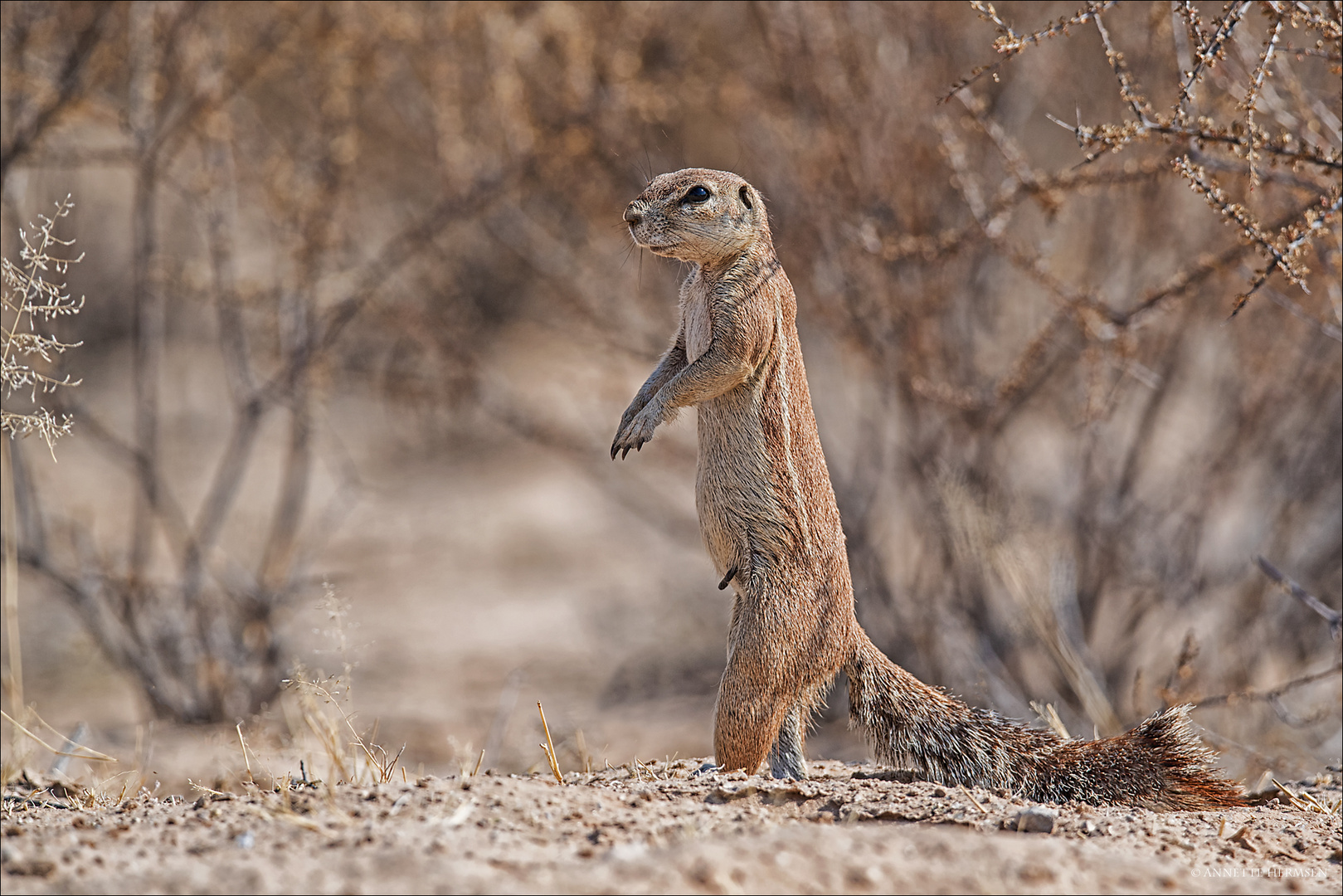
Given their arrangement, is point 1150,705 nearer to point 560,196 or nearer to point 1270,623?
point 1270,623

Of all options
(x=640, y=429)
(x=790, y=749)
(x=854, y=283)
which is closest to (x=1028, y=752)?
(x=790, y=749)

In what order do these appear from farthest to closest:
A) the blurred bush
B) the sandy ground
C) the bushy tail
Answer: the blurred bush
the bushy tail
the sandy ground

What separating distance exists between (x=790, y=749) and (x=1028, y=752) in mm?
696

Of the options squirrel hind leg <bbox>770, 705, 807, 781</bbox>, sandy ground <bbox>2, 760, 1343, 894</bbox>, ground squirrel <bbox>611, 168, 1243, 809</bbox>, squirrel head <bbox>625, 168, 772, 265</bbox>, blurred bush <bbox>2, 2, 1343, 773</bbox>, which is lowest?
sandy ground <bbox>2, 760, 1343, 894</bbox>

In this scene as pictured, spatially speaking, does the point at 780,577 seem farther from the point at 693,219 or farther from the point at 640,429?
the point at 693,219

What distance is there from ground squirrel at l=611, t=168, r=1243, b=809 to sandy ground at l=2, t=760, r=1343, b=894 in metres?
0.16

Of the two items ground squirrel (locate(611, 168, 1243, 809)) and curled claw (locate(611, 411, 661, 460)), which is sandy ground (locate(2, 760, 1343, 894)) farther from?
curled claw (locate(611, 411, 661, 460))

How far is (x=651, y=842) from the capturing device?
9.10 ft

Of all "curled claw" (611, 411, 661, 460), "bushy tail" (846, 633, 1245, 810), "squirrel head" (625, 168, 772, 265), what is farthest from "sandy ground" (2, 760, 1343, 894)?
"squirrel head" (625, 168, 772, 265)

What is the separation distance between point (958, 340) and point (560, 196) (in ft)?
10.5

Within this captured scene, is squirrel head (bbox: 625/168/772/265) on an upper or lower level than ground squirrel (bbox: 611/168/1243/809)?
upper

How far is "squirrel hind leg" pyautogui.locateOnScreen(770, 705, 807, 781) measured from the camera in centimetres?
370

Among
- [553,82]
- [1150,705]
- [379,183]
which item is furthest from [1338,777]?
[379,183]

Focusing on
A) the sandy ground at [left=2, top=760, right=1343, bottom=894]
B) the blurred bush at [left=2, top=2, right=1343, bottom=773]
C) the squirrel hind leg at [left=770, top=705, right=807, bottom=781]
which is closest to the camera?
the sandy ground at [left=2, top=760, right=1343, bottom=894]
